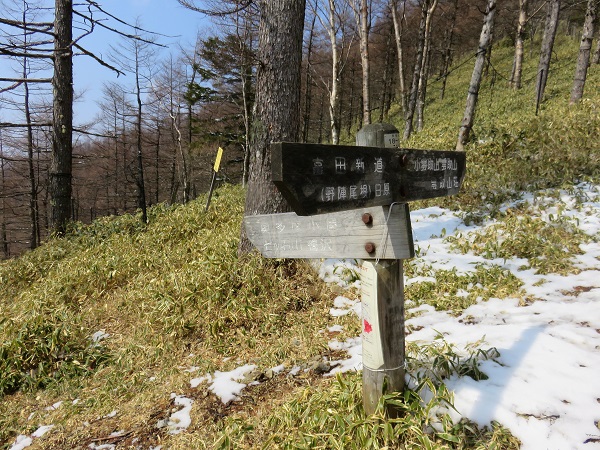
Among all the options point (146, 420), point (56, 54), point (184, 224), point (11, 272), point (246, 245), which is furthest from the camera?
point (56, 54)

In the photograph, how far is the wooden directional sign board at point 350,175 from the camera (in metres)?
1.44

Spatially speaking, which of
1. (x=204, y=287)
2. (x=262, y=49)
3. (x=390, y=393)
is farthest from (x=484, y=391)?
(x=262, y=49)

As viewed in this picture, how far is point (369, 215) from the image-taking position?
1.90 m

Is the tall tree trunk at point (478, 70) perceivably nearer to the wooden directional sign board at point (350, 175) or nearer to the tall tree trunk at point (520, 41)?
the wooden directional sign board at point (350, 175)

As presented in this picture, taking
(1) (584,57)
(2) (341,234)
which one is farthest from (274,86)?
(1) (584,57)

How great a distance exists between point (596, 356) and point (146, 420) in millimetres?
3786

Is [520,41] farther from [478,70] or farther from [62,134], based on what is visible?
[62,134]

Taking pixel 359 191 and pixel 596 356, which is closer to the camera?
pixel 359 191

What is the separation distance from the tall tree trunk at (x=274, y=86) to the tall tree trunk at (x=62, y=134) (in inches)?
251

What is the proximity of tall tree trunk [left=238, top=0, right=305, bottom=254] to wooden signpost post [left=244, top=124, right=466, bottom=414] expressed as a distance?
2704mm

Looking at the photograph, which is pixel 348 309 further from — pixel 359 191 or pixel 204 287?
pixel 359 191

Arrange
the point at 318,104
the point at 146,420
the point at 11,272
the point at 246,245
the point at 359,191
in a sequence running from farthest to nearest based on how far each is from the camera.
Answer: the point at 318,104 → the point at 11,272 → the point at 246,245 → the point at 146,420 → the point at 359,191

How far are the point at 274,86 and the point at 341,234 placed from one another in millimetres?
3509

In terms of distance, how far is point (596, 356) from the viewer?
8.55 ft
